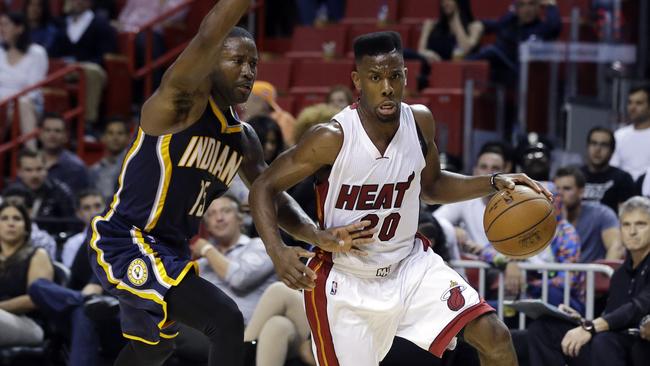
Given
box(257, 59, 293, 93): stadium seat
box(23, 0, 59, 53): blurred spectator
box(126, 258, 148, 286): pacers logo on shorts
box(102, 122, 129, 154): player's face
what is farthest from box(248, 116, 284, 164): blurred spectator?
box(23, 0, 59, 53): blurred spectator

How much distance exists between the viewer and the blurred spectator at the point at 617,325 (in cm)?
700

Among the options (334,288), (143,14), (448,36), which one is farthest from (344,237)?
(143,14)

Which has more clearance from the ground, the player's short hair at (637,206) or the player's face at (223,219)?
the player's short hair at (637,206)

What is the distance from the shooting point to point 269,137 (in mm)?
8578

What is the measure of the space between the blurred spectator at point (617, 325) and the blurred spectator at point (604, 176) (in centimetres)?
173

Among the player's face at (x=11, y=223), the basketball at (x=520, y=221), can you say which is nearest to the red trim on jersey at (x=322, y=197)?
the basketball at (x=520, y=221)

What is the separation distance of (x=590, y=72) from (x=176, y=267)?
244 inches

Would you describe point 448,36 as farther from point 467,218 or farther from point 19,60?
point 19,60

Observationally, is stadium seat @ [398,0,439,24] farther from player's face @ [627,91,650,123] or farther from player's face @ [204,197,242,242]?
player's face @ [204,197,242,242]

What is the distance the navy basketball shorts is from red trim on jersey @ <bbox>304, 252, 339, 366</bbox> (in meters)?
0.58

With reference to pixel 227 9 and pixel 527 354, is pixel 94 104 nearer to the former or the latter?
pixel 527 354

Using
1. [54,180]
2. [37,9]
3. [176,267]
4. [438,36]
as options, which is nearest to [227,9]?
[176,267]

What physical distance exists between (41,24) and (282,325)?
756 centimetres

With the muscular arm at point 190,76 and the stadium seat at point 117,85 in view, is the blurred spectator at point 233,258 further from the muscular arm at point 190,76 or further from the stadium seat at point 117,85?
the stadium seat at point 117,85
